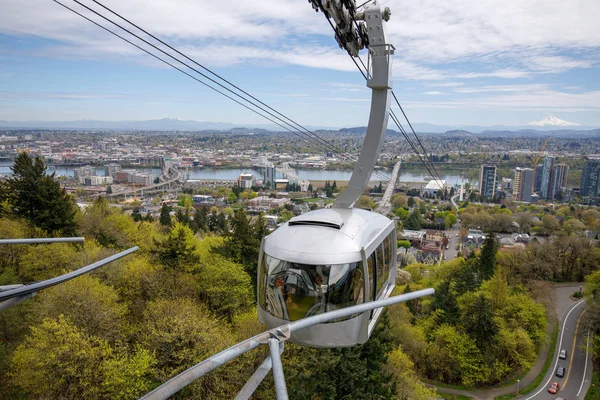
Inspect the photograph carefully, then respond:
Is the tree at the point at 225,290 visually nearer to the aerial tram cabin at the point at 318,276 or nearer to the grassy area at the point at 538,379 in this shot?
the aerial tram cabin at the point at 318,276

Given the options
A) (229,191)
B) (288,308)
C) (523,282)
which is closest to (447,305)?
(523,282)

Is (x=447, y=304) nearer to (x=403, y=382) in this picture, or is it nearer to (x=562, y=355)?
(x=562, y=355)

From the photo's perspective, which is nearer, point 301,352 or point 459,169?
point 301,352

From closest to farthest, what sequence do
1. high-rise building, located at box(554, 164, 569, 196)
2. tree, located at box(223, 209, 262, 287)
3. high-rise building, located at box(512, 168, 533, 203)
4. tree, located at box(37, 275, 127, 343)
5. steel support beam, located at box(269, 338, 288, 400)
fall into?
steel support beam, located at box(269, 338, 288, 400)
tree, located at box(37, 275, 127, 343)
tree, located at box(223, 209, 262, 287)
high-rise building, located at box(512, 168, 533, 203)
high-rise building, located at box(554, 164, 569, 196)

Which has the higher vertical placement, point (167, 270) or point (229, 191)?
point (167, 270)

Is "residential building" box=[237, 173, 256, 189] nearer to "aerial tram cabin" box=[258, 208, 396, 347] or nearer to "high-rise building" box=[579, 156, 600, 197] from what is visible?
"high-rise building" box=[579, 156, 600, 197]

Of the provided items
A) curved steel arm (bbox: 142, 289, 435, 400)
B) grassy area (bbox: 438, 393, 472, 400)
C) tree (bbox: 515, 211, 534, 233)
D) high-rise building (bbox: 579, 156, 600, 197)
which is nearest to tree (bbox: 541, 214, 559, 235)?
tree (bbox: 515, 211, 534, 233)

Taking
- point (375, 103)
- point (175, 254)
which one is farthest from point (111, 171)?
point (375, 103)

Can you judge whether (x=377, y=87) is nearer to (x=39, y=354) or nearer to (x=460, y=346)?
(x=39, y=354)
